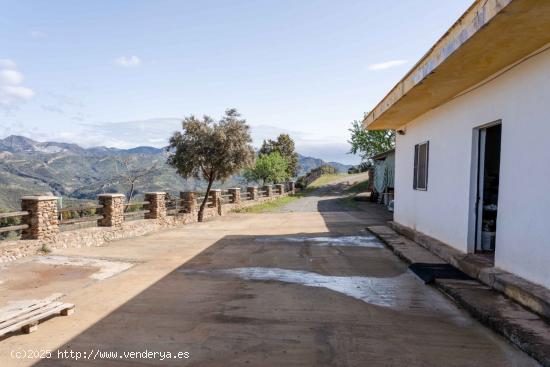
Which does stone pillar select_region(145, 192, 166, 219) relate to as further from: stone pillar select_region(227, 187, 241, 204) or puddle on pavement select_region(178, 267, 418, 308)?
stone pillar select_region(227, 187, 241, 204)

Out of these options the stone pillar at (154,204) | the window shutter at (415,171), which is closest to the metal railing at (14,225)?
the stone pillar at (154,204)

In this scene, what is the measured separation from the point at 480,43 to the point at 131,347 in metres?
5.20

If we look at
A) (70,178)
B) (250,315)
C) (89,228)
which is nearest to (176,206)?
(89,228)

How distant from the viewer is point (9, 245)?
26.5ft

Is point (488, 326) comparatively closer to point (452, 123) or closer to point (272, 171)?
point (452, 123)

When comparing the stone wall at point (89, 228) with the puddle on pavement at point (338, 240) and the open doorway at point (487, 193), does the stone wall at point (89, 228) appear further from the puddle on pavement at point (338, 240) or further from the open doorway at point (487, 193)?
the open doorway at point (487, 193)

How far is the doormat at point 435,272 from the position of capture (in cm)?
611

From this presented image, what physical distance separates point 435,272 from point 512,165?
208cm

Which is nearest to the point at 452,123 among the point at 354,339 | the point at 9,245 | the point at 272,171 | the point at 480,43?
the point at 480,43

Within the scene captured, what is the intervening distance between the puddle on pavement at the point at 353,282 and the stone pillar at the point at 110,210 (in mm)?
5117

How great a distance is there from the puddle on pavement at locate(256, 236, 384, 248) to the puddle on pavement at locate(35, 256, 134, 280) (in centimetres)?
422

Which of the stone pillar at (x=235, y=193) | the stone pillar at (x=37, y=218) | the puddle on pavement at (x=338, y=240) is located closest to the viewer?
the stone pillar at (x=37, y=218)

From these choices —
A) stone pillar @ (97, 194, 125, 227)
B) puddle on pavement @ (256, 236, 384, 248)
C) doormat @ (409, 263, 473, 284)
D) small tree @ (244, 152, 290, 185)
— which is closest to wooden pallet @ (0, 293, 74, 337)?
doormat @ (409, 263, 473, 284)

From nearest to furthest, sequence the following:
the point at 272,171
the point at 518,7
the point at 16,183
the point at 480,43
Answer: the point at 518,7 → the point at 480,43 → the point at 272,171 → the point at 16,183
